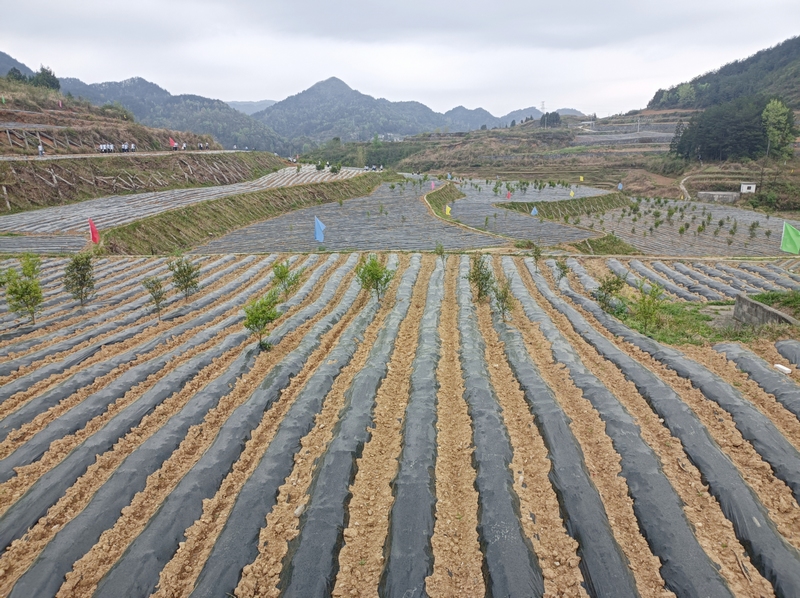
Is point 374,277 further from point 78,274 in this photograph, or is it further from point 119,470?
point 78,274

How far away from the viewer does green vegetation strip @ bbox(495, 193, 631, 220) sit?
4388 centimetres

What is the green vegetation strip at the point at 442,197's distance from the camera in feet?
147

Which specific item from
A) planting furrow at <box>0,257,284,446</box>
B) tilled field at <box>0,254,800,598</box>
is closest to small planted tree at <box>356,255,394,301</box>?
tilled field at <box>0,254,800,598</box>

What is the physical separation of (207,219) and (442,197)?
89.5 feet

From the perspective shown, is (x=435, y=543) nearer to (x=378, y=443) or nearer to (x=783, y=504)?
(x=378, y=443)

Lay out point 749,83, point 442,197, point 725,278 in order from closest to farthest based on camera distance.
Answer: point 725,278, point 442,197, point 749,83

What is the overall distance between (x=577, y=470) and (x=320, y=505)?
3.85m

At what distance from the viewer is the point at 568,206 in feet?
153

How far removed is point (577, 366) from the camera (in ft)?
32.5

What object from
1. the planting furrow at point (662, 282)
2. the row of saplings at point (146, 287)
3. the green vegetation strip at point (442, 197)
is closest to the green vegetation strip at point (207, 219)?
the row of saplings at point (146, 287)

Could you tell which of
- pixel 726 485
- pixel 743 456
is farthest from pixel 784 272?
pixel 726 485

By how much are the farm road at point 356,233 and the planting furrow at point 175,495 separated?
17.1 metres

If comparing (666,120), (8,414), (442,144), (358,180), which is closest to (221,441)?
(8,414)

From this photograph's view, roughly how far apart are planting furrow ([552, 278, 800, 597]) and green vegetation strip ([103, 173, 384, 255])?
67.7 feet
